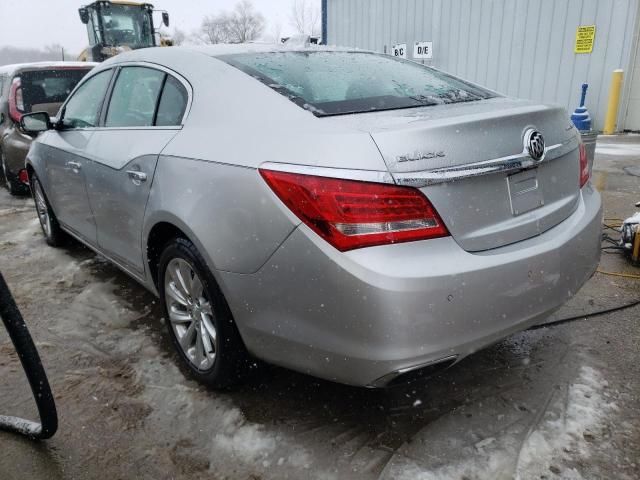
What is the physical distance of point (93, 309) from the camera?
132 inches

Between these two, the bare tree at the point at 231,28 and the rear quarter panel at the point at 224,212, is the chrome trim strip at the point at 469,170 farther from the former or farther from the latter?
the bare tree at the point at 231,28

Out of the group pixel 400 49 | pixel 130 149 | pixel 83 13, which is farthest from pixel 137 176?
pixel 83 13

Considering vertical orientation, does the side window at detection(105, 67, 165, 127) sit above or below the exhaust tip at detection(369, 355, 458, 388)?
above

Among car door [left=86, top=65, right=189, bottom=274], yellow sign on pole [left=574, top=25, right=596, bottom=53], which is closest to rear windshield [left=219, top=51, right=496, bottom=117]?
car door [left=86, top=65, right=189, bottom=274]

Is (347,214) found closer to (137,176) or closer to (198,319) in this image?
(198,319)

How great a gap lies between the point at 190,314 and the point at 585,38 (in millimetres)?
10529

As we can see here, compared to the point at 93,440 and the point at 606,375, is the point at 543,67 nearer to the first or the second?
the point at 606,375

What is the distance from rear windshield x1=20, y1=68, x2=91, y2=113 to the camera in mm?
6477

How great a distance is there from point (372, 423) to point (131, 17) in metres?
18.3

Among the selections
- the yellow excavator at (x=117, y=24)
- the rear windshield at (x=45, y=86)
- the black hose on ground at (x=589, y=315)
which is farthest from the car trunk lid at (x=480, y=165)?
the yellow excavator at (x=117, y=24)

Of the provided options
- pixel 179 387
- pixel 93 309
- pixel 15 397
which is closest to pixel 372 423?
pixel 179 387

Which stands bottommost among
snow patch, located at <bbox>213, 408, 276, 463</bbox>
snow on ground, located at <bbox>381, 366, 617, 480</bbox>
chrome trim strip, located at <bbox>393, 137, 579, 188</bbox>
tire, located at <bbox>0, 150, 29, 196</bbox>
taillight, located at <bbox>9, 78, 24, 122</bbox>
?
tire, located at <bbox>0, 150, 29, 196</bbox>

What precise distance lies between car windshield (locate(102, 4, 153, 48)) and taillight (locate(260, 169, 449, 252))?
1749cm

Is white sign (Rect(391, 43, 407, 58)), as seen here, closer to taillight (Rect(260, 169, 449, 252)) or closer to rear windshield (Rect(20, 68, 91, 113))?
rear windshield (Rect(20, 68, 91, 113))
